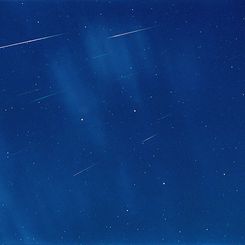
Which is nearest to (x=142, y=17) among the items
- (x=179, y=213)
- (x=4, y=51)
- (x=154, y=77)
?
(x=154, y=77)

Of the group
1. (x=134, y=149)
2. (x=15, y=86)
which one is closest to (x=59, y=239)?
(x=134, y=149)

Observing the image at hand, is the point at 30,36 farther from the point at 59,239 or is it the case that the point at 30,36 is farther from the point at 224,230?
the point at 224,230

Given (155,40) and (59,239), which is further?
(59,239)

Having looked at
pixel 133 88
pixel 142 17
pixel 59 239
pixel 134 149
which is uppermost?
pixel 142 17

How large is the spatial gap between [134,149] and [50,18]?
0.46 metres

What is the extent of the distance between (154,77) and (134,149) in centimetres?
22

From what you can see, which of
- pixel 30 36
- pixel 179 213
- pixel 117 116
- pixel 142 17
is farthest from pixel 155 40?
pixel 179 213

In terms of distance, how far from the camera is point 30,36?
137 centimetres

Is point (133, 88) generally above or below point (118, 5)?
below

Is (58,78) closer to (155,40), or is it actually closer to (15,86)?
(15,86)

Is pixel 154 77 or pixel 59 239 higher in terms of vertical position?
pixel 154 77

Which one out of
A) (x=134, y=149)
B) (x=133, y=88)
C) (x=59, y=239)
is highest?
(x=133, y=88)

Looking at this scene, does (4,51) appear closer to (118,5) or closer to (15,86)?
(15,86)

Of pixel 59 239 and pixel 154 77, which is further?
pixel 59 239
